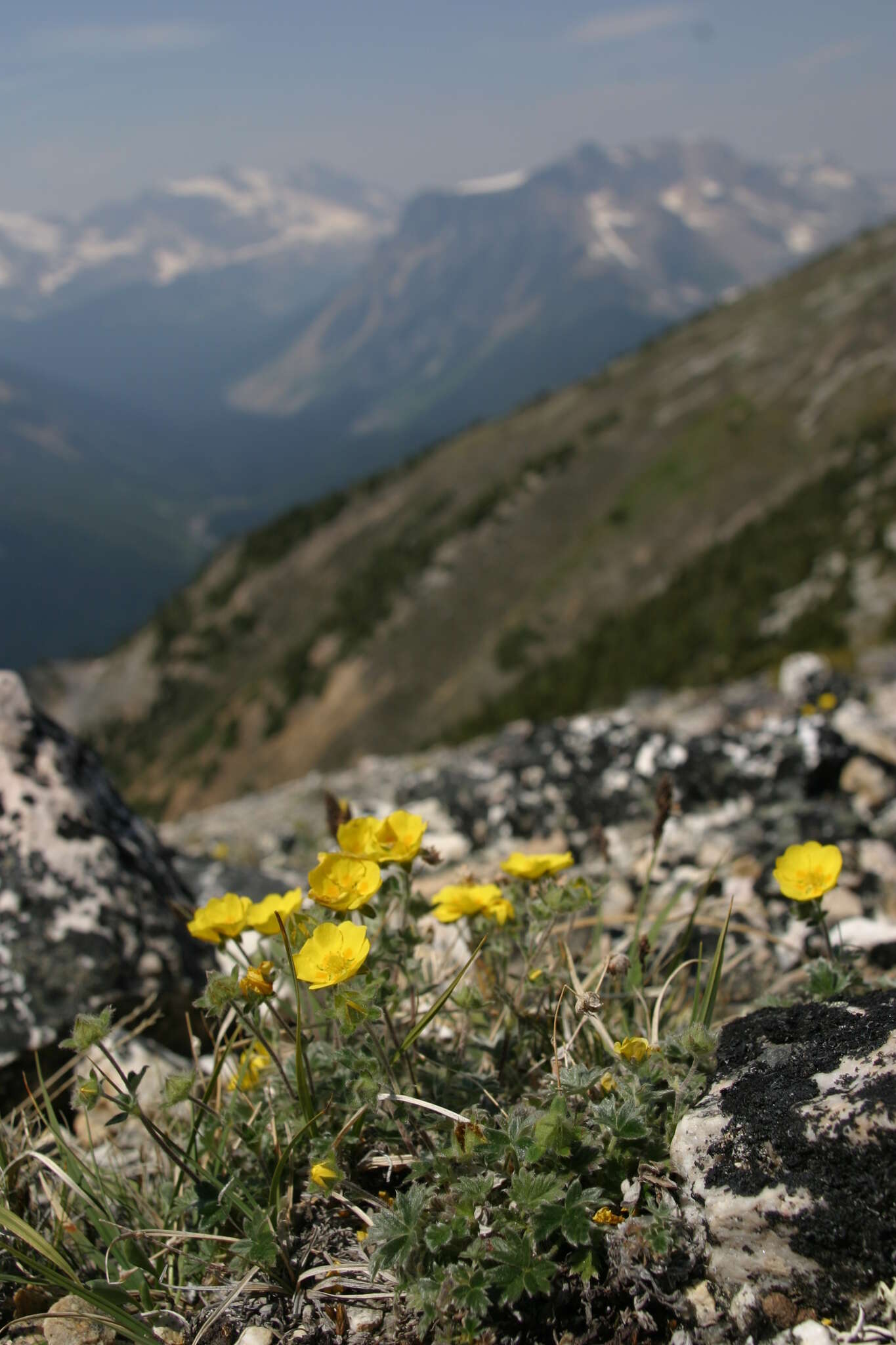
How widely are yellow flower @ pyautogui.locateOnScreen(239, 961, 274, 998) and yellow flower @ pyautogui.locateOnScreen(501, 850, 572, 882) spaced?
771 mm

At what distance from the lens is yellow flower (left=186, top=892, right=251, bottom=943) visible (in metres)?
2.42

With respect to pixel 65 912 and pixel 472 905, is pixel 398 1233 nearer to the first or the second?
pixel 472 905

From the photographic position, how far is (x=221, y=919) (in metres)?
2.45

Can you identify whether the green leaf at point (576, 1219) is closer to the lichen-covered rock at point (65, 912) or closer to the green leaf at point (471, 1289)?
the green leaf at point (471, 1289)

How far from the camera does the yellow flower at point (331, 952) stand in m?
1.98

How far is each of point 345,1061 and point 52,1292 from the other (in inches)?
39.3

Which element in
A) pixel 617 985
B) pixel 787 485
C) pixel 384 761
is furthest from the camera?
pixel 787 485

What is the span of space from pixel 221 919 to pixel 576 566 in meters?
52.9

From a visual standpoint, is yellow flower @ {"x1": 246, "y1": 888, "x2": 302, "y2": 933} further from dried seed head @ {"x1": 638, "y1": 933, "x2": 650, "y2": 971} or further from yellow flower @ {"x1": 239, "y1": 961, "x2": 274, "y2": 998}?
dried seed head @ {"x1": 638, "y1": 933, "x2": 650, "y2": 971}

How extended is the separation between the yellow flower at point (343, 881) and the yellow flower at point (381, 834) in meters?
0.10

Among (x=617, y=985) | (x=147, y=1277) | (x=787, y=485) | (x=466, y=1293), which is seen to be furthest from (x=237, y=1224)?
(x=787, y=485)

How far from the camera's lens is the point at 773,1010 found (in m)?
2.39

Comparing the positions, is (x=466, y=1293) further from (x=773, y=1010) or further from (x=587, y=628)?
(x=587, y=628)

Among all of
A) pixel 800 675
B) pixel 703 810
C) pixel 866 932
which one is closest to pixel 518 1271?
pixel 866 932
